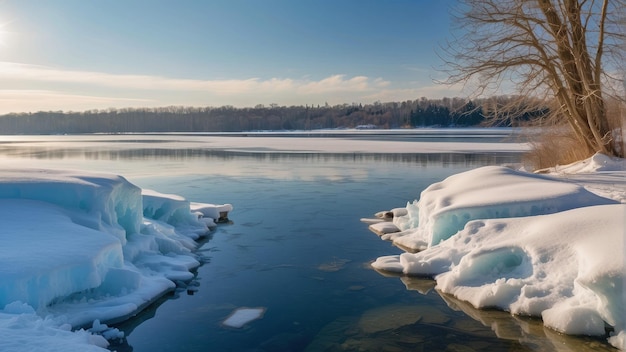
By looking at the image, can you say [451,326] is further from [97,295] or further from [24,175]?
[24,175]

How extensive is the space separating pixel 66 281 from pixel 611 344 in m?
7.07

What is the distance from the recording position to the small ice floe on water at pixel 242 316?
677cm

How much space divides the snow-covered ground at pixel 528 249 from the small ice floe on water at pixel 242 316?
9.91ft

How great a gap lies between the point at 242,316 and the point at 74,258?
97.1 inches

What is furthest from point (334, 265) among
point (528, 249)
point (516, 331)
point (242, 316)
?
point (516, 331)

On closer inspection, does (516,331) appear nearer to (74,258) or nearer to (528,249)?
(528,249)

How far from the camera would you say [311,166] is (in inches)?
1072

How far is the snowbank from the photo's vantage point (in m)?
5.62

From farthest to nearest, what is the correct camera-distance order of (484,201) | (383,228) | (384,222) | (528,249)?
(384,222) < (383,228) < (484,201) < (528,249)

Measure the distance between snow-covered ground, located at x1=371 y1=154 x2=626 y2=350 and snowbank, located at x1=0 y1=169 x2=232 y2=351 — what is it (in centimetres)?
450

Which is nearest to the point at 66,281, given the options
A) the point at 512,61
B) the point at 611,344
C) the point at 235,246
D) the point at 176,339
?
the point at 176,339

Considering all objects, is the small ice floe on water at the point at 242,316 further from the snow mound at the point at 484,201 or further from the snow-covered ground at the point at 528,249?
the snow mound at the point at 484,201

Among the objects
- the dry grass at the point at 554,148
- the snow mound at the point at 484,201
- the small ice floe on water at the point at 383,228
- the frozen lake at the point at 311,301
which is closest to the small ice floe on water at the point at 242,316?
the frozen lake at the point at 311,301

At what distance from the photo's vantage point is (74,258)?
21.7 ft
